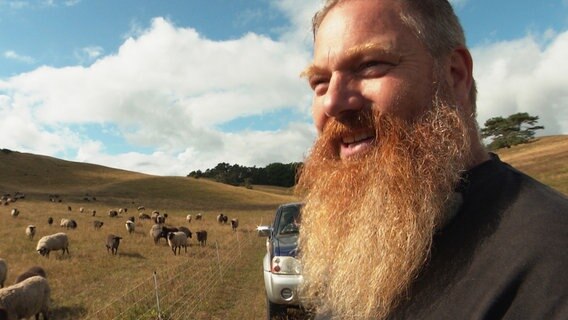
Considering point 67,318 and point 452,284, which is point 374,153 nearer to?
point 452,284

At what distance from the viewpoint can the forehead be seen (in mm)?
1618

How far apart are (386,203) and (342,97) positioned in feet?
1.42

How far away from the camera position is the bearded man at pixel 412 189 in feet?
3.93

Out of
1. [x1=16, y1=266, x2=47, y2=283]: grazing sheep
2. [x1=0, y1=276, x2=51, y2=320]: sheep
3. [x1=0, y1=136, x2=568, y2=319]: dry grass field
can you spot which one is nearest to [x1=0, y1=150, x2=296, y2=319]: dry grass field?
[x1=0, y1=136, x2=568, y2=319]: dry grass field

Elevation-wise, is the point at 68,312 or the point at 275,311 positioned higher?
the point at 275,311

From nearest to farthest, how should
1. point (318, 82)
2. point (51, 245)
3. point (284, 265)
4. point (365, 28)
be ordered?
point (365, 28) → point (318, 82) → point (284, 265) → point (51, 245)

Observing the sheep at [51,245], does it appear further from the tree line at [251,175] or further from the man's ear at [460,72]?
the tree line at [251,175]

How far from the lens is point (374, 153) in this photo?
164 centimetres

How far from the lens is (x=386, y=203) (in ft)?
5.16

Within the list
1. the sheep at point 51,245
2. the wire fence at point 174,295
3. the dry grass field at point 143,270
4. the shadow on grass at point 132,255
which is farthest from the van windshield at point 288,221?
the sheep at point 51,245

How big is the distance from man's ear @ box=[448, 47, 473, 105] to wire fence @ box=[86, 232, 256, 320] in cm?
824

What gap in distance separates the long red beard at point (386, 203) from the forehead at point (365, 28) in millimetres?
268

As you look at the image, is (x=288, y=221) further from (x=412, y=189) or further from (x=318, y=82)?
(x=412, y=189)

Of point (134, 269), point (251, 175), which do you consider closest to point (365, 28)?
point (134, 269)
